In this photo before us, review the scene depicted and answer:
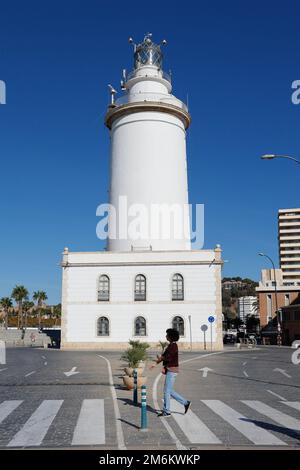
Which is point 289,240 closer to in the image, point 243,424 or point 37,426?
point 243,424

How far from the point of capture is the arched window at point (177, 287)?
38.8 m

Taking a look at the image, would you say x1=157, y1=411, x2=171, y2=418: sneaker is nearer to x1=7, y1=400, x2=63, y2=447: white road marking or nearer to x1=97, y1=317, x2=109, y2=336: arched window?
x1=7, y1=400, x2=63, y2=447: white road marking

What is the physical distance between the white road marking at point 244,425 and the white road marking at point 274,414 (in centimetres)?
58

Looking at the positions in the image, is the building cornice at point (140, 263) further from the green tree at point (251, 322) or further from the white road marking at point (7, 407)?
the green tree at point (251, 322)

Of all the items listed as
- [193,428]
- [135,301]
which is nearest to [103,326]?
[135,301]

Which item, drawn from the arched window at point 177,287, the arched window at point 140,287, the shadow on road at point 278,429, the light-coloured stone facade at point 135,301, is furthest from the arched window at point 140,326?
the shadow on road at point 278,429

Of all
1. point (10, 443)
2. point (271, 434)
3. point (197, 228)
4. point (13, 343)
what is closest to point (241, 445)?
point (271, 434)

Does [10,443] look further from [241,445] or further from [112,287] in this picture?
[112,287]

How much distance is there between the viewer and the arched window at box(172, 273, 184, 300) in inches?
1526

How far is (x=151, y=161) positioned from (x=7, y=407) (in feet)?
111

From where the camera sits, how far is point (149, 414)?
9992 mm
